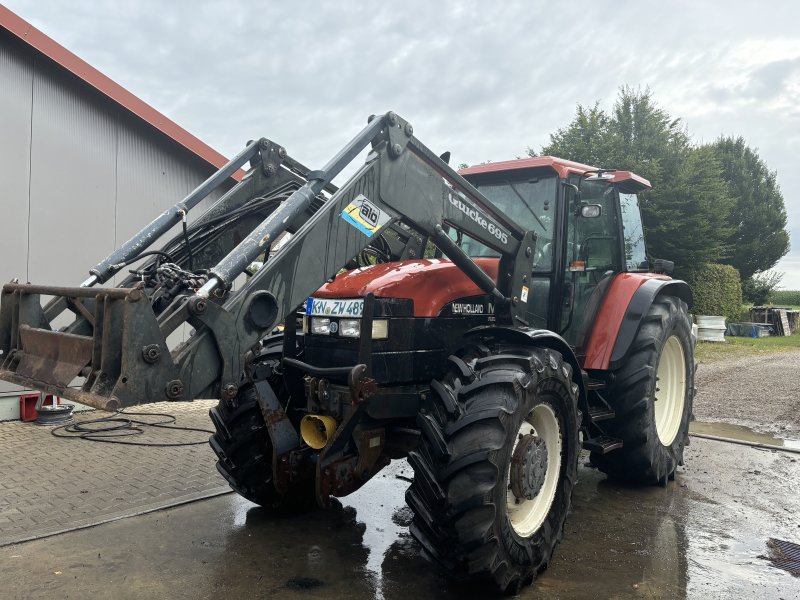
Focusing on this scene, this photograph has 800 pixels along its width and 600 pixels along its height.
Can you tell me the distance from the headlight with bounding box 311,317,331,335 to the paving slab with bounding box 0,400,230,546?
6.30 ft

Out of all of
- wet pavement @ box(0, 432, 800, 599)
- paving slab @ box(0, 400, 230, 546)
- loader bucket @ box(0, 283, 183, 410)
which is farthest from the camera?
paving slab @ box(0, 400, 230, 546)

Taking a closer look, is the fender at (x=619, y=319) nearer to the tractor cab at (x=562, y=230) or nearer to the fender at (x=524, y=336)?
the tractor cab at (x=562, y=230)

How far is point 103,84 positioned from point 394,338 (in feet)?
20.8

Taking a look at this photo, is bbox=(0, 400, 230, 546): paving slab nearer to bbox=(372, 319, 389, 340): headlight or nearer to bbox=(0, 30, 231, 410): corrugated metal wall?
bbox=(0, 30, 231, 410): corrugated metal wall

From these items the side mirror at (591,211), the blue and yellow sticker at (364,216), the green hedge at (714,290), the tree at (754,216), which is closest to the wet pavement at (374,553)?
the blue and yellow sticker at (364,216)

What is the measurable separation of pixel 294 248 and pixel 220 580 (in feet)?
6.28

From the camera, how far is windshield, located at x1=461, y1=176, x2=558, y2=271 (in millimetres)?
5004

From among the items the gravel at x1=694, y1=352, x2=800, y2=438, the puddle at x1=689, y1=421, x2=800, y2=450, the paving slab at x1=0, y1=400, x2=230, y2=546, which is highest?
the gravel at x1=694, y1=352, x2=800, y2=438

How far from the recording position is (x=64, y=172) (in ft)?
26.2

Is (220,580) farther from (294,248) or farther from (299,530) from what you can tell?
(294,248)

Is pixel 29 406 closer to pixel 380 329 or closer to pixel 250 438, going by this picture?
pixel 250 438

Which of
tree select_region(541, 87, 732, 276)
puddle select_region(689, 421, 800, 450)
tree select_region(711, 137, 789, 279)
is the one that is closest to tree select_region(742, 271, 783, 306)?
tree select_region(711, 137, 789, 279)

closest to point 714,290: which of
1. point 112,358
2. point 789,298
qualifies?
point 112,358

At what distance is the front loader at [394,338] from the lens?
9.74 feet
